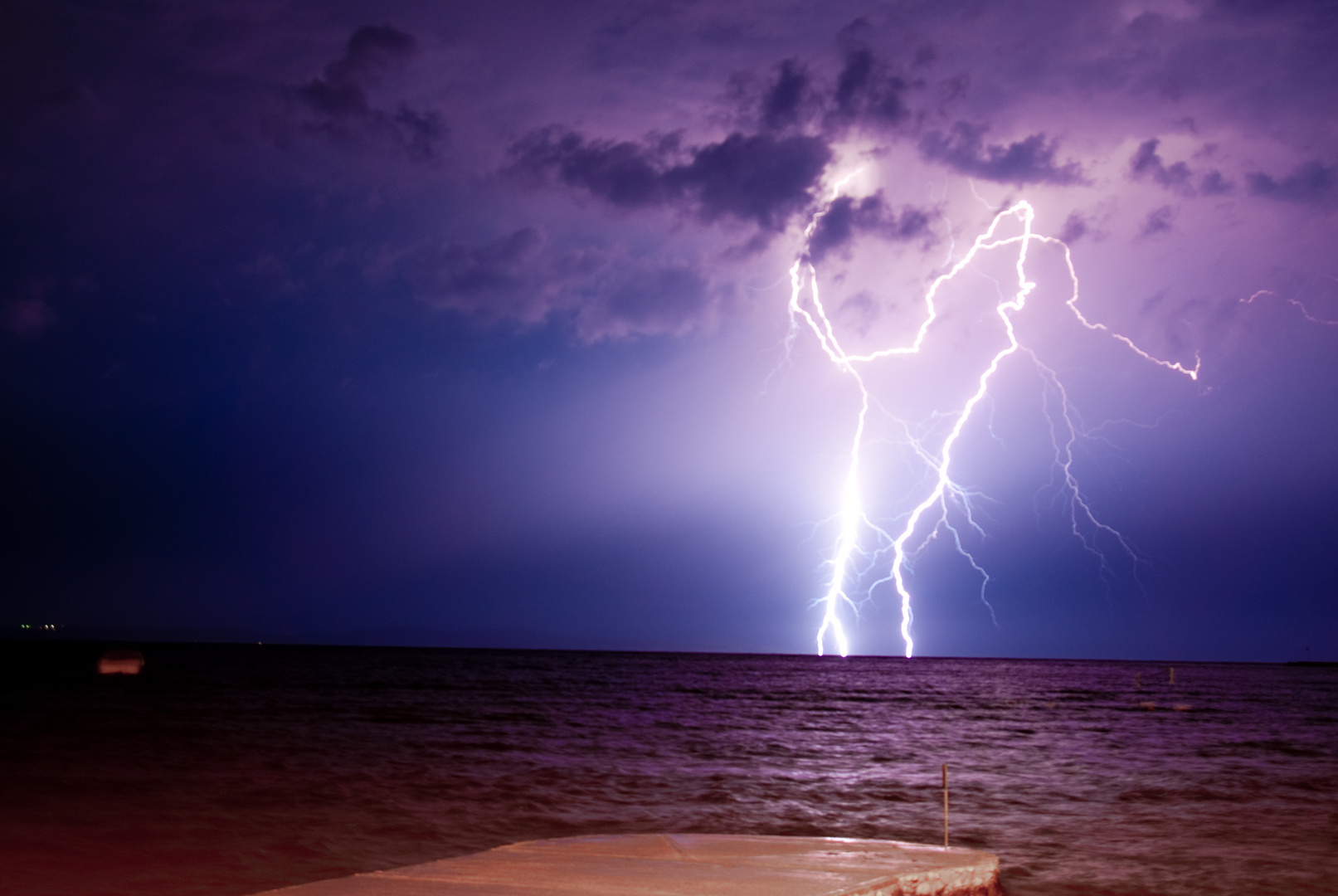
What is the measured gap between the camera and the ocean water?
35.6ft

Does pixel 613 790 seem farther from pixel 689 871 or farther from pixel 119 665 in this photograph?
pixel 119 665

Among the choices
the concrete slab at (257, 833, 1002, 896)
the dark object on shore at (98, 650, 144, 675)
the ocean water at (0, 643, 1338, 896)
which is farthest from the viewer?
the dark object on shore at (98, 650, 144, 675)

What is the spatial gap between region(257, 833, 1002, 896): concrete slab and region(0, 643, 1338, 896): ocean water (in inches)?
119

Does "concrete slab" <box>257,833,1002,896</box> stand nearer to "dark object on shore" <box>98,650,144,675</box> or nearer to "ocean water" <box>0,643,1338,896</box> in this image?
"ocean water" <box>0,643,1338,896</box>

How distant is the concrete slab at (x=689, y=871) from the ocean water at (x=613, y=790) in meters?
3.02

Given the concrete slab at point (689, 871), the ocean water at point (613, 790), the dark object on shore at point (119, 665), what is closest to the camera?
the concrete slab at point (689, 871)

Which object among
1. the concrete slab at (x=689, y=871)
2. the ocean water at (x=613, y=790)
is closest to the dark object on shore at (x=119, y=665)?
the ocean water at (x=613, y=790)

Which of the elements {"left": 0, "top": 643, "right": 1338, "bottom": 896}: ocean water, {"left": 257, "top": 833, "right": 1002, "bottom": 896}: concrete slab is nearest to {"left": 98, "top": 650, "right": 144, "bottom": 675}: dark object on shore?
{"left": 0, "top": 643, "right": 1338, "bottom": 896}: ocean water

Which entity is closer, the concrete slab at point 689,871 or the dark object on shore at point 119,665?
the concrete slab at point 689,871

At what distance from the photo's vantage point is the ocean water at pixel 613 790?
10859 mm

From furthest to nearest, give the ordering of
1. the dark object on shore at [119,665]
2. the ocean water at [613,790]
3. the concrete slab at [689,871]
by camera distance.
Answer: the dark object on shore at [119,665]
the ocean water at [613,790]
the concrete slab at [689,871]

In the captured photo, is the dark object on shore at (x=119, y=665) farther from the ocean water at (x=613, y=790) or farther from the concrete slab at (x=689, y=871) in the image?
the concrete slab at (x=689, y=871)

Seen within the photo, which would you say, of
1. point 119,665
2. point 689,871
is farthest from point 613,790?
point 119,665

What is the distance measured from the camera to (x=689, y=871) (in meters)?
6.97
